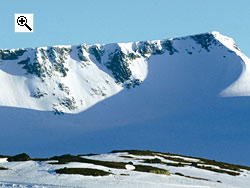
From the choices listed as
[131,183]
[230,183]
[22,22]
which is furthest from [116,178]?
[22,22]

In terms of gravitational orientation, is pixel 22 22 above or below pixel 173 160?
above

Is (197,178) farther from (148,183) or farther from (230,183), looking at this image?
(148,183)

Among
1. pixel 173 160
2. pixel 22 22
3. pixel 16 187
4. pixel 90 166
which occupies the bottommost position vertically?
pixel 16 187

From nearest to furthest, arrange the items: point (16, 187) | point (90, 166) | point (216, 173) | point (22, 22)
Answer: point (16, 187)
point (90, 166)
point (216, 173)
point (22, 22)

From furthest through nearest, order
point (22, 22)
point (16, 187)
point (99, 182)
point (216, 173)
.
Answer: point (22, 22) < point (216, 173) < point (99, 182) < point (16, 187)

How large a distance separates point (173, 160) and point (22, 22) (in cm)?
3096

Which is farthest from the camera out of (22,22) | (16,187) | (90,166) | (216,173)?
(22,22)

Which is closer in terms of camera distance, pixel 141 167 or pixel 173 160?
pixel 141 167

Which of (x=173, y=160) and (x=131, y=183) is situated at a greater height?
Answer: (x=173, y=160)

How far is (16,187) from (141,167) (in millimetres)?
22792

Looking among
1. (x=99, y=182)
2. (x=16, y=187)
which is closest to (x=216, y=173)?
(x=99, y=182)

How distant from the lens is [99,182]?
202 ft

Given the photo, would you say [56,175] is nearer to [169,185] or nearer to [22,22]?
[169,185]

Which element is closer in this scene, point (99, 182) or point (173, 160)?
point (99, 182)
